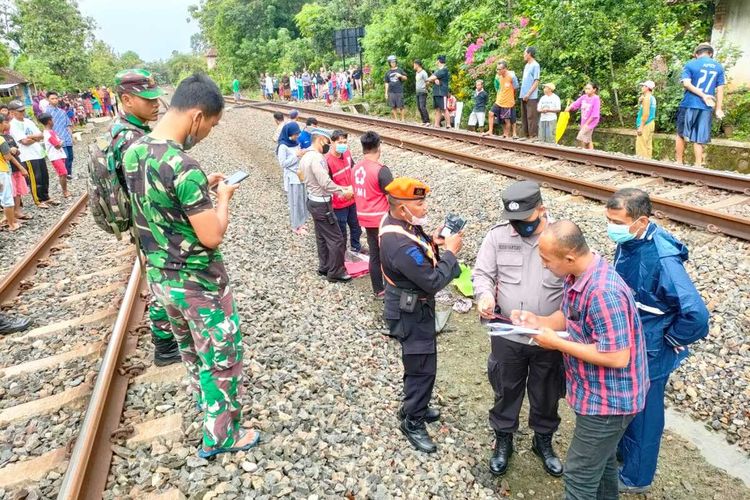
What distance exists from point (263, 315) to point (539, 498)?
2958mm

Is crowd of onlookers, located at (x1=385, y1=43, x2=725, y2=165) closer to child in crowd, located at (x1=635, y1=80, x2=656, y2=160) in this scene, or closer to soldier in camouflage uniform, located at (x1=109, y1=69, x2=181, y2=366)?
child in crowd, located at (x1=635, y1=80, x2=656, y2=160)

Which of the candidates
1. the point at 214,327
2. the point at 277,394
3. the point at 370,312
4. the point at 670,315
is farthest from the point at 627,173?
the point at 214,327

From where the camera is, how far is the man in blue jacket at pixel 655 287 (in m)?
2.74

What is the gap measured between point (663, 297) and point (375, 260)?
3.60 m

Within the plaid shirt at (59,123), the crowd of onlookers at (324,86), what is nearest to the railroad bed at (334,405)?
the plaid shirt at (59,123)

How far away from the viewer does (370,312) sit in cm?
575

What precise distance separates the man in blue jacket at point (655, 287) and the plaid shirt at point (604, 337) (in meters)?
0.35

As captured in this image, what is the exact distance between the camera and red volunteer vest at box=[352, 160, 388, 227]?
548cm

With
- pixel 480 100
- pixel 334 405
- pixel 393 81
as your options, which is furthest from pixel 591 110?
pixel 334 405

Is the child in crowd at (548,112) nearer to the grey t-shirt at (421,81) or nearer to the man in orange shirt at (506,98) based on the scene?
the man in orange shirt at (506,98)

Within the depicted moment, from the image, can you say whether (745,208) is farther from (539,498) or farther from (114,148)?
(114,148)

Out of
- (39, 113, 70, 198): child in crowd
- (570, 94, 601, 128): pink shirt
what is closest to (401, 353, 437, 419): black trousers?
(570, 94, 601, 128): pink shirt

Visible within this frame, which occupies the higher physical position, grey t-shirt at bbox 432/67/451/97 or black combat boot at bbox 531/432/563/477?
grey t-shirt at bbox 432/67/451/97

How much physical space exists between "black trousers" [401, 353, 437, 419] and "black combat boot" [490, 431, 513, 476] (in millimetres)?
588
